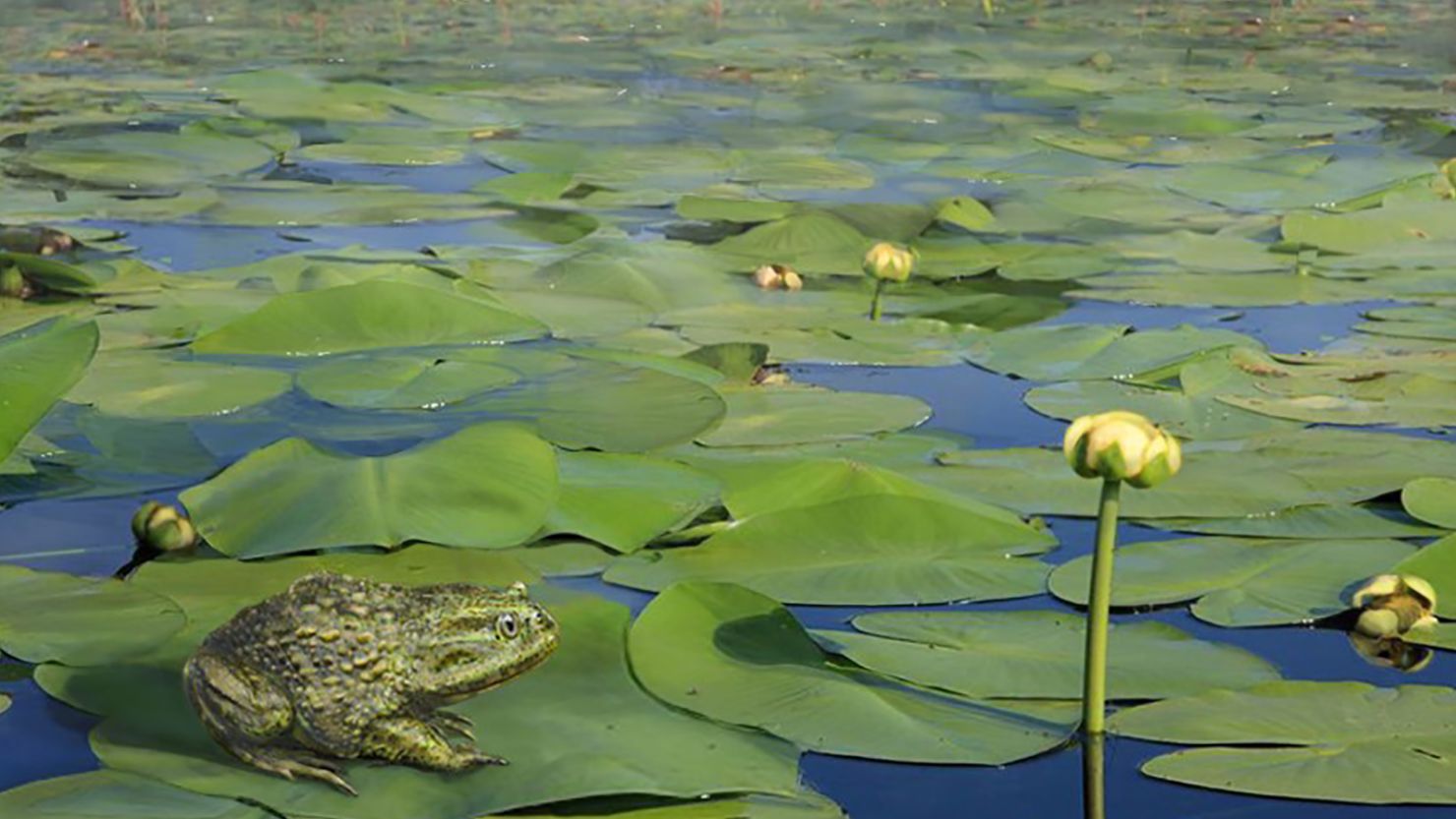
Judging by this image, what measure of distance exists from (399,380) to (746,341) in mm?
759

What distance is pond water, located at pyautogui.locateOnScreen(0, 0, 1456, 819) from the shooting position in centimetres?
221

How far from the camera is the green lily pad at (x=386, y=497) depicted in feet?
8.32

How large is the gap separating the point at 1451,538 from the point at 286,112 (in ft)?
16.9

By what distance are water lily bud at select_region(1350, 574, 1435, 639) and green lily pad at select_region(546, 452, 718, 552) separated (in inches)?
33.9

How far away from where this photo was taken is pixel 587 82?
26.9 feet

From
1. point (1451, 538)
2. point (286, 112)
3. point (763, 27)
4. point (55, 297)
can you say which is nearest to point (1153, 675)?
point (1451, 538)

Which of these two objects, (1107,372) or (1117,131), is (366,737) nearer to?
(1107,372)

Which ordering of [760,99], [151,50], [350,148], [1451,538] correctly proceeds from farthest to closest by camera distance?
[151,50] < [760,99] < [350,148] < [1451,538]

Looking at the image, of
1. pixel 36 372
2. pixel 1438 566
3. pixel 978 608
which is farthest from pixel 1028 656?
pixel 36 372

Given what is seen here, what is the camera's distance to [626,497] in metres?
2.75

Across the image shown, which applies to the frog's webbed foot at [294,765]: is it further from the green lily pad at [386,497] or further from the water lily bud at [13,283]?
the water lily bud at [13,283]

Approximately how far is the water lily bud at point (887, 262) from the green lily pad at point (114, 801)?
224cm

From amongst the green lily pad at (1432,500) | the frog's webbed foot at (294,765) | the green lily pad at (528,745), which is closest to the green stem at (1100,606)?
the green lily pad at (528,745)

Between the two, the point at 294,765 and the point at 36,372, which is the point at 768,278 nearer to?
the point at 36,372
